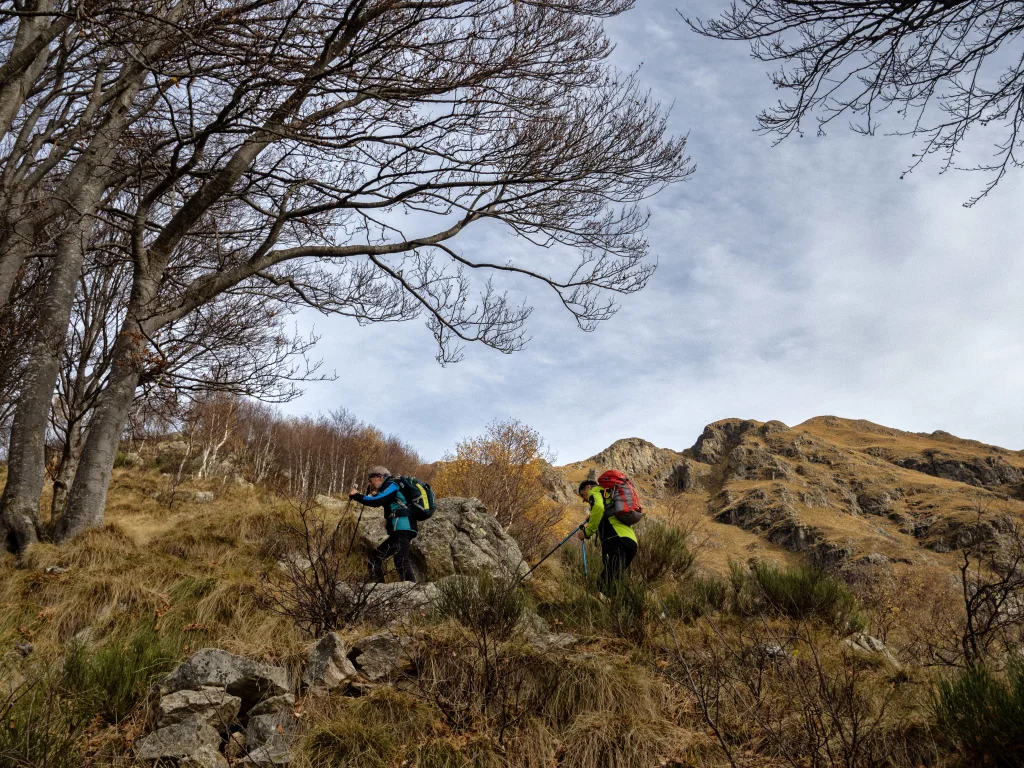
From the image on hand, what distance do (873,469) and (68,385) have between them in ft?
253

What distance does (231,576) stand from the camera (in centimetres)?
571

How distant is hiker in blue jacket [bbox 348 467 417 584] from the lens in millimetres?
6266

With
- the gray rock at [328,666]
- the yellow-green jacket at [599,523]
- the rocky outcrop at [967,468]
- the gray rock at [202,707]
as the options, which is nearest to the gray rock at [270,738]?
the gray rock at [202,707]

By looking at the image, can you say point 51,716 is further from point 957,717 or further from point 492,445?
point 492,445

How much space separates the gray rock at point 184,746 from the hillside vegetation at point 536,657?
0.13 meters

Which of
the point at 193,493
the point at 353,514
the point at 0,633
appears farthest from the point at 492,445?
the point at 0,633

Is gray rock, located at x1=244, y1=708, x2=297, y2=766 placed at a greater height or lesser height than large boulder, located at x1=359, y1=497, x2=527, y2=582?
lesser

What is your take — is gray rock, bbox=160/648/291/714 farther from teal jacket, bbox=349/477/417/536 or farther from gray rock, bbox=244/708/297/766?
teal jacket, bbox=349/477/417/536

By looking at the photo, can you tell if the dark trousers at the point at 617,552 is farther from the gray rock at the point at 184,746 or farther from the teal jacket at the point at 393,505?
the gray rock at the point at 184,746

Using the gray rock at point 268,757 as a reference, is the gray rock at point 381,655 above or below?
above

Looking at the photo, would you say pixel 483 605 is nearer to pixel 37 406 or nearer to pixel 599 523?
pixel 599 523

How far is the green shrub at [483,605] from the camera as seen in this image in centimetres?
439

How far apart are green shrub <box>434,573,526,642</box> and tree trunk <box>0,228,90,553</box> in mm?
4619

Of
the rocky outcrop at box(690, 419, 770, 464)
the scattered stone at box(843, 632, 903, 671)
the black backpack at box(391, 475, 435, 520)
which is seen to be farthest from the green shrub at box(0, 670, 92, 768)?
the rocky outcrop at box(690, 419, 770, 464)
